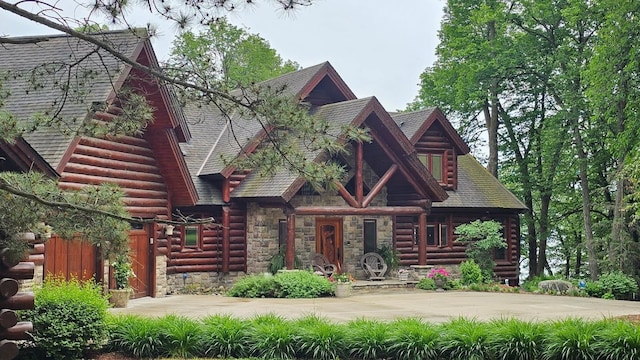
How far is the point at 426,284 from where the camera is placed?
26.2m

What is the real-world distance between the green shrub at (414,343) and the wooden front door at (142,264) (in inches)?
413

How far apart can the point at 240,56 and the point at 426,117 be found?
20223mm

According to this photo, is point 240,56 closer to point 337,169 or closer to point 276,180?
point 276,180

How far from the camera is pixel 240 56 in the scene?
47406 millimetres

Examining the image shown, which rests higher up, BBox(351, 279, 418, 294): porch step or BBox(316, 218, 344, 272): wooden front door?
BBox(316, 218, 344, 272): wooden front door

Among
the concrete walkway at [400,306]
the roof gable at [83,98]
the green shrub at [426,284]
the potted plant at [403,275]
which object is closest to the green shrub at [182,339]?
the concrete walkway at [400,306]

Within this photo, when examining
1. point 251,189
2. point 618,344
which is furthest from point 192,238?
point 618,344

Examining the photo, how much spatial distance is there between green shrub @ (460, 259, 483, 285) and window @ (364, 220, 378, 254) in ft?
10.2

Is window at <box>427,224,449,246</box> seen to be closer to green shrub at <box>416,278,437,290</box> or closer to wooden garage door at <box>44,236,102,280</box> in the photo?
green shrub at <box>416,278,437,290</box>

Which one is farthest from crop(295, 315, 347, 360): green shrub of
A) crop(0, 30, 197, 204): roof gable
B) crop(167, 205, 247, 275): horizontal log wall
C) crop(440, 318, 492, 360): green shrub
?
crop(167, 205, 247, 275): horizontal log wall

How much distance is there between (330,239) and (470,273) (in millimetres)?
4903

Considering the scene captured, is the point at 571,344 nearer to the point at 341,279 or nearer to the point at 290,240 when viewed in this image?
the point at 341,279

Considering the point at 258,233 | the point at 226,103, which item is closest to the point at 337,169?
the point at 226,103

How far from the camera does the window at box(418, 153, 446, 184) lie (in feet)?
99.6
